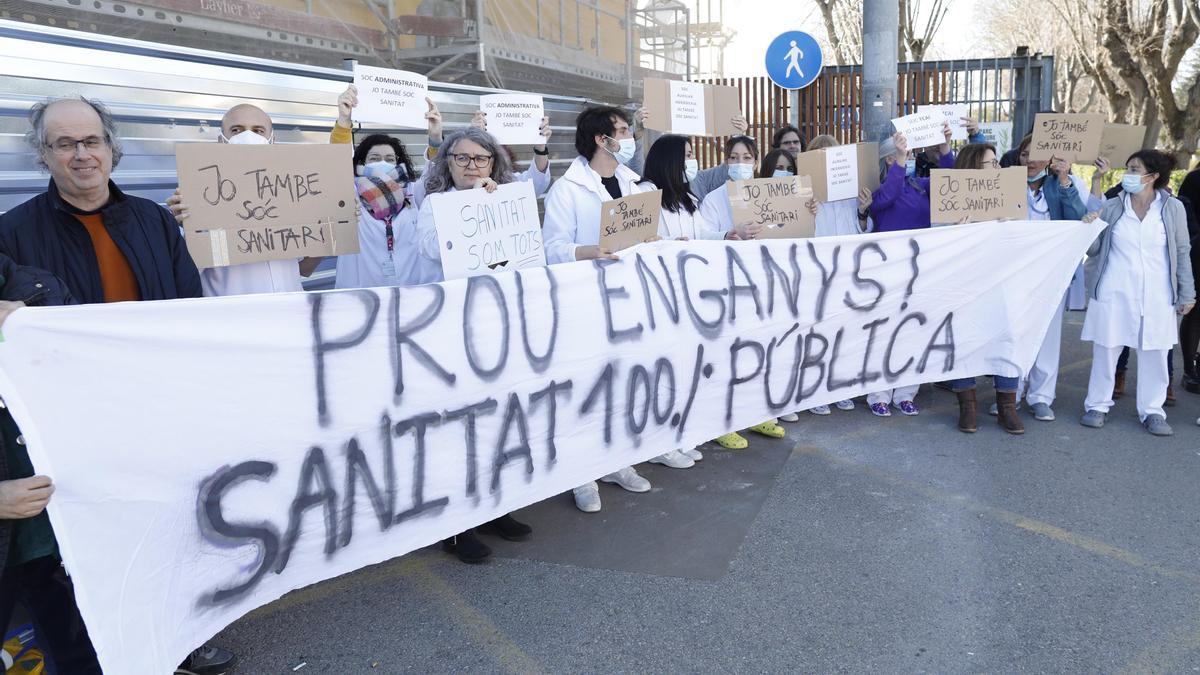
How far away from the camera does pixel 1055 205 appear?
5457 mm

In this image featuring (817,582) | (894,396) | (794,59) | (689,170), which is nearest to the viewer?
(817,582)

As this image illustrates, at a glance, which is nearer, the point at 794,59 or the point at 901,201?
the point at 901,201

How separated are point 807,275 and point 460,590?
223cm

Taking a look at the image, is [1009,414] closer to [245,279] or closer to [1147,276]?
[1147,276]

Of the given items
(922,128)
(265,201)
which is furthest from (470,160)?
(922,128)

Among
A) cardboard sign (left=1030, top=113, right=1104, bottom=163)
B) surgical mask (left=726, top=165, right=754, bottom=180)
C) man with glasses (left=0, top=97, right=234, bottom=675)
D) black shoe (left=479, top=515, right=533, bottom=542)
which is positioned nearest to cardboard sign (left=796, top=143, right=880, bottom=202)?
surgical mask (left=726, top=165, right=754, bottom=180)

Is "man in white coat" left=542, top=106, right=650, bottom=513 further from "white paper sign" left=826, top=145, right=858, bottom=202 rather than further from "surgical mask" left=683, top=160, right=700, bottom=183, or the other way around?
"white paper sign" left=826, top=145, right=858, bottom=202

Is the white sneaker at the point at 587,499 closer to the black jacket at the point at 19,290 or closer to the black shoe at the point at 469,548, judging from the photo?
the black shoe at the point at 469,548

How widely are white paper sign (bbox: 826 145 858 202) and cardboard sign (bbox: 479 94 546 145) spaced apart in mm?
1665

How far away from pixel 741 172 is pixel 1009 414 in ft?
6.63

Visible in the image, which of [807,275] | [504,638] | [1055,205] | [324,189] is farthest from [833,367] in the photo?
[324,189]

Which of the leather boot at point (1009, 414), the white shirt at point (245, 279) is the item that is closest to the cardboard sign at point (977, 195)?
the leather boot at point (1009, 414)

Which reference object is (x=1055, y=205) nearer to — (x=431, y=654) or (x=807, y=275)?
(x=807, y=275)

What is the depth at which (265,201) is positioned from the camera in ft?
10.8
